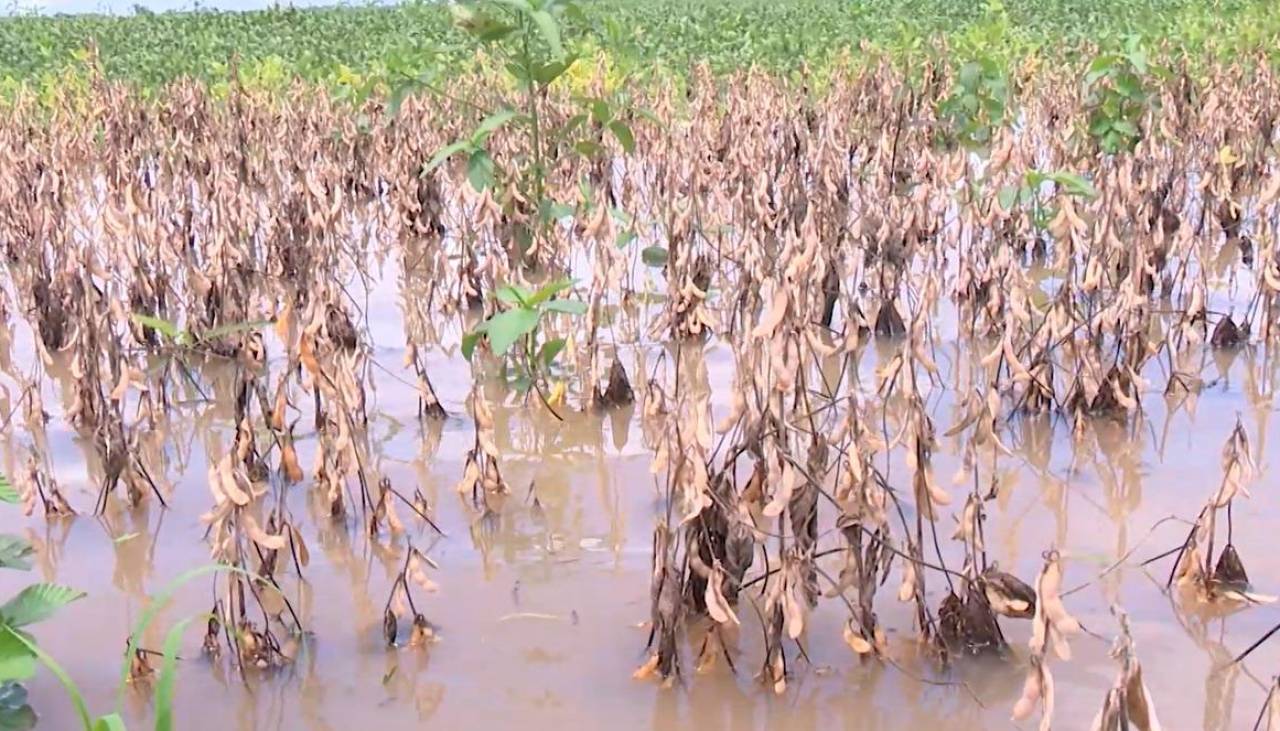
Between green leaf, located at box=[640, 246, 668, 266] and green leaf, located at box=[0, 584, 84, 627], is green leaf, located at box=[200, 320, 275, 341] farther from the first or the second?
green leaf, located at box=[640, 246, 668, 266]

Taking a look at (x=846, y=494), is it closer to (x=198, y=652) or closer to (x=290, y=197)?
(x=198, y=652)

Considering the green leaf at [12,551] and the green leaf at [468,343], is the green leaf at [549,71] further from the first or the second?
the green leaf at [12,551]

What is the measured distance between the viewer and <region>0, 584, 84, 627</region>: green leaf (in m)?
1.54

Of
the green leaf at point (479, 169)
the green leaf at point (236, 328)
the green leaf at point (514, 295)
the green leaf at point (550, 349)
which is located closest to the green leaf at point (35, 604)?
the green leaf at point (236, 328)

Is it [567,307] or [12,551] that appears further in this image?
[567,307]

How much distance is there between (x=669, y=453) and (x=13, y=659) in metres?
0.86

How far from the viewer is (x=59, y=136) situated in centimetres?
639

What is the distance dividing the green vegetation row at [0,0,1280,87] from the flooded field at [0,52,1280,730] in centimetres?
208

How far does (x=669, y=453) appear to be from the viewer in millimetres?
1858

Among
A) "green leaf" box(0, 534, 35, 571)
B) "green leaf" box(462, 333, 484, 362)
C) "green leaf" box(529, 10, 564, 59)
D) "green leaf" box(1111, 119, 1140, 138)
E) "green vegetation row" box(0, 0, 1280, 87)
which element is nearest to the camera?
"green leaf" box(0, 534, 35, 571)

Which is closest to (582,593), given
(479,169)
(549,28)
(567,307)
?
(567,307)

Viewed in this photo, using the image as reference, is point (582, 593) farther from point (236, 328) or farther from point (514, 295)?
point (236, 328)

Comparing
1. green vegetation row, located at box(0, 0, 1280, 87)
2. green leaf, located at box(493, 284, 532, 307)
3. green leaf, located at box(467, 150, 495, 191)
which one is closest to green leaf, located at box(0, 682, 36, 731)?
green leaf, located at box(493, 284, 532, 307)

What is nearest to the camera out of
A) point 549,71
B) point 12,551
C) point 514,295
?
point 12,551
